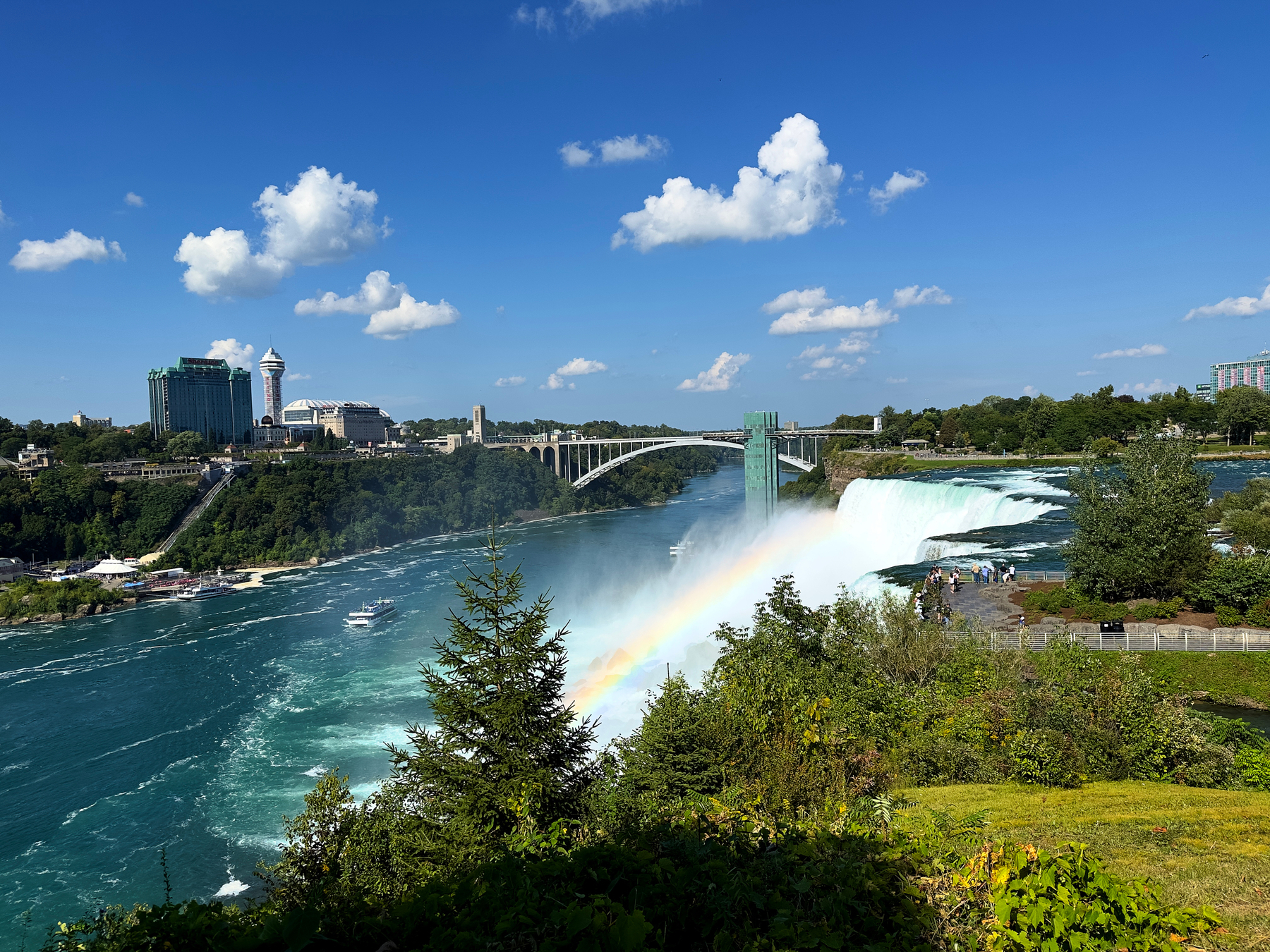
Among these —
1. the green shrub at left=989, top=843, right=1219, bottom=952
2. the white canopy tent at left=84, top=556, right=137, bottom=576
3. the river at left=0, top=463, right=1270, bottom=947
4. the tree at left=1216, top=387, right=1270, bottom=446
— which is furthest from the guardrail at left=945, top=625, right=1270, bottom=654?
the tree at left=1216, top=387, right=1270, bottom=446

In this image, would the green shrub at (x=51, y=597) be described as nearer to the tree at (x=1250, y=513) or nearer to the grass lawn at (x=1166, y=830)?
the grass lawn at (x=1166, y=830)

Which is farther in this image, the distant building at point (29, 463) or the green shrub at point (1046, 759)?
the distant building at point (29, 463)

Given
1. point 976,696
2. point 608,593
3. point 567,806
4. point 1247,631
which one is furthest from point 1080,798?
point 608,593

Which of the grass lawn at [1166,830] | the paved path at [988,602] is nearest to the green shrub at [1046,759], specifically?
the grass lawn at [1166,830]

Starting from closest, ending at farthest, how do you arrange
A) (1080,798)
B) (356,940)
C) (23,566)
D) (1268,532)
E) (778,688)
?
(356,940) → (1080,798) → (778,688) → (1268,532) → (23,566)

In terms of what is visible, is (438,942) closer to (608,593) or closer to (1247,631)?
(1247,631)

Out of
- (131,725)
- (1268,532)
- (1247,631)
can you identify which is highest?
(1268,532)

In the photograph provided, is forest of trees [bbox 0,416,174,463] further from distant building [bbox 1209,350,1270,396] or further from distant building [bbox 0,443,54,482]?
distant building [bbox 1209,350,1270,396]
